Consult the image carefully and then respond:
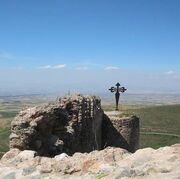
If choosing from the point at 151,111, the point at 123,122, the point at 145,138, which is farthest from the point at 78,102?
the point at 151,111

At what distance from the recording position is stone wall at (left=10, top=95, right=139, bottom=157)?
13.3 m

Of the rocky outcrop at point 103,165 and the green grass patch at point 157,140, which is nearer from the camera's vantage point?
the rocky outcrop at point 103,165

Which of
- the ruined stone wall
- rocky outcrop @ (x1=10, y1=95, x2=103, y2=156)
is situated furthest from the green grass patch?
rocky outcrop @ (x1=10, y1=95, x2=103, y2=156)

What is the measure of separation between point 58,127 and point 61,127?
0.10m

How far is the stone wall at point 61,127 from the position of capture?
522 inches

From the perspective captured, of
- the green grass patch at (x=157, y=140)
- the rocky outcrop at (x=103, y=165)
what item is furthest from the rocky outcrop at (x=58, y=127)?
the green grass patch at (x=157, y=140)

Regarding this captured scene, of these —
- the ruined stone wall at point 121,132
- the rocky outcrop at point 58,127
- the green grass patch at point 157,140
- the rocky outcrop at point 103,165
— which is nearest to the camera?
the rocky outcrop at point 103,165

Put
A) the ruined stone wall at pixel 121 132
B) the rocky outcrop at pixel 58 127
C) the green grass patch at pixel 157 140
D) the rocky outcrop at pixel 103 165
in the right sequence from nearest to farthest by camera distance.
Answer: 1. the rocky outcrop at pixel 103 165
2. the rocky outcrop at pixel 58 127
3. the ruined stone wall at pixel 121 132
4. the green grass patch at pixel 157 140

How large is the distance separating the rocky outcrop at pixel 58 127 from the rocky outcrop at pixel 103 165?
393cm

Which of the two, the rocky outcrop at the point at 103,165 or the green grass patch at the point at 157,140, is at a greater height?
the rocky outcrop at the point at 103,165

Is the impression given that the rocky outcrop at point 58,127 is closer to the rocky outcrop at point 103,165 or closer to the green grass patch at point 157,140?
the rocky outcrop at point 103,165

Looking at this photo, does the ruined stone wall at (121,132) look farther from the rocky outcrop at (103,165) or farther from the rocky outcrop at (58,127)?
the rocky outcrop at (103,165)

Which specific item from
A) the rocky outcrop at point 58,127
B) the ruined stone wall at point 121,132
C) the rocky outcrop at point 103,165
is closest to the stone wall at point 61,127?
the rocky outcrop at point 58,127

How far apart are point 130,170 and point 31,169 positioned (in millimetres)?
2238
